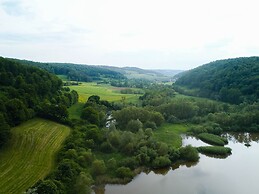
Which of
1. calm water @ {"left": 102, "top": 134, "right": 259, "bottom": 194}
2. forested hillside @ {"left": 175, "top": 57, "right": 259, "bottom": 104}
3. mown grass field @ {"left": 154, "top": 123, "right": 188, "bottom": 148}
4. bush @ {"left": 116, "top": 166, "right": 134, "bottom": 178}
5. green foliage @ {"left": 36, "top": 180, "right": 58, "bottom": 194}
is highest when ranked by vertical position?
forested hillside @ {"left": 175, "top": 57, "right": 259, "bottom": 104}

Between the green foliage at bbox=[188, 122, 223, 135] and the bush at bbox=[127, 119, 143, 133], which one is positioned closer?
the bush at bbox=[127, 119, 143, 133]

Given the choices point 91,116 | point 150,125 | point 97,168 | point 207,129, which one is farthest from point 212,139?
point 97,168

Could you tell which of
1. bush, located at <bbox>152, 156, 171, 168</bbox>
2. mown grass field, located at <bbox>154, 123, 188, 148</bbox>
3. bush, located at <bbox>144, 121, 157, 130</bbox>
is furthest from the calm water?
bush, located at <bbox>144, 121, 157, 130</bbox>

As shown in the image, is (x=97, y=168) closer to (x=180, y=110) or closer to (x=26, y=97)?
(x=26, y=97)

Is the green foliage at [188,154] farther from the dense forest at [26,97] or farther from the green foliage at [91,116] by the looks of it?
the dense forest at [26,97]

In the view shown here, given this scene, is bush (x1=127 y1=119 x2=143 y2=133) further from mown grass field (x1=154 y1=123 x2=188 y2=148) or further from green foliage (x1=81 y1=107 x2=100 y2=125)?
green foliage (x1=81 y1=107 x2=100 y2=125)

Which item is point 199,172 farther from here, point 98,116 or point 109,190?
point 98,116

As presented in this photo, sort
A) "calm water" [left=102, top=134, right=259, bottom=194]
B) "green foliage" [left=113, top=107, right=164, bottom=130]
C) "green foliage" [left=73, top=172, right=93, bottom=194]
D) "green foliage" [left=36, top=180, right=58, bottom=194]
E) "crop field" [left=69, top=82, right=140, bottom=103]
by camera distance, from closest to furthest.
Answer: "green foliage" [left=36, top=180, right=58, bottom=194], "green foliage" [left=73, top=172, right=93, bottom=194], "calm water" [left=102, top=134, right=259, bottom=194], "green foliage" [left=113, top=107, right=164, bottom=130], "crop field" [left=69, top=82, right=140, bottom=103]
